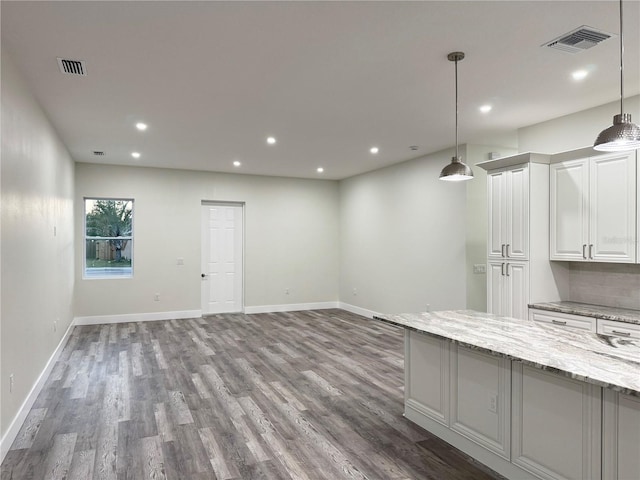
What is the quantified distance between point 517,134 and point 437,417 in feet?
12.8

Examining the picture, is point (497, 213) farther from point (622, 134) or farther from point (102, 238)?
point (102, 238)

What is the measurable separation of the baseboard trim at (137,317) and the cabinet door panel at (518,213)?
19.0 ft

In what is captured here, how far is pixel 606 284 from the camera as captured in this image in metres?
4.34

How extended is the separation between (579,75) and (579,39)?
2.51 feet

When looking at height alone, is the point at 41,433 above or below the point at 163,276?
below

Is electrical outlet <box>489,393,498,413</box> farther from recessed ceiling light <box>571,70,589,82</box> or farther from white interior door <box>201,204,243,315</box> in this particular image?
white interior door <box>201,204,243,315</box>

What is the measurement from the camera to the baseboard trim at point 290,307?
8.65 meters

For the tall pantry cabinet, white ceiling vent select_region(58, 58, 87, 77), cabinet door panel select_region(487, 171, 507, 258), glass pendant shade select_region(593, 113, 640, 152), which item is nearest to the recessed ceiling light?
the tall pantry cabinet

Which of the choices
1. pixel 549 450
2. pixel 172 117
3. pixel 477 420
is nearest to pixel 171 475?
pixel 477 420

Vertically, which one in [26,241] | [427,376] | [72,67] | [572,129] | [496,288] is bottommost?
[427,376]

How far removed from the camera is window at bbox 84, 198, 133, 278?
297 inches

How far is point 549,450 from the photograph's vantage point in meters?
2.30

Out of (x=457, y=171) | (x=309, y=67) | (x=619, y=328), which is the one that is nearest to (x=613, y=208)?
(x=619, y=328)

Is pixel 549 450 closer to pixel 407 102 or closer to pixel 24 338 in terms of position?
pixel 407 102
